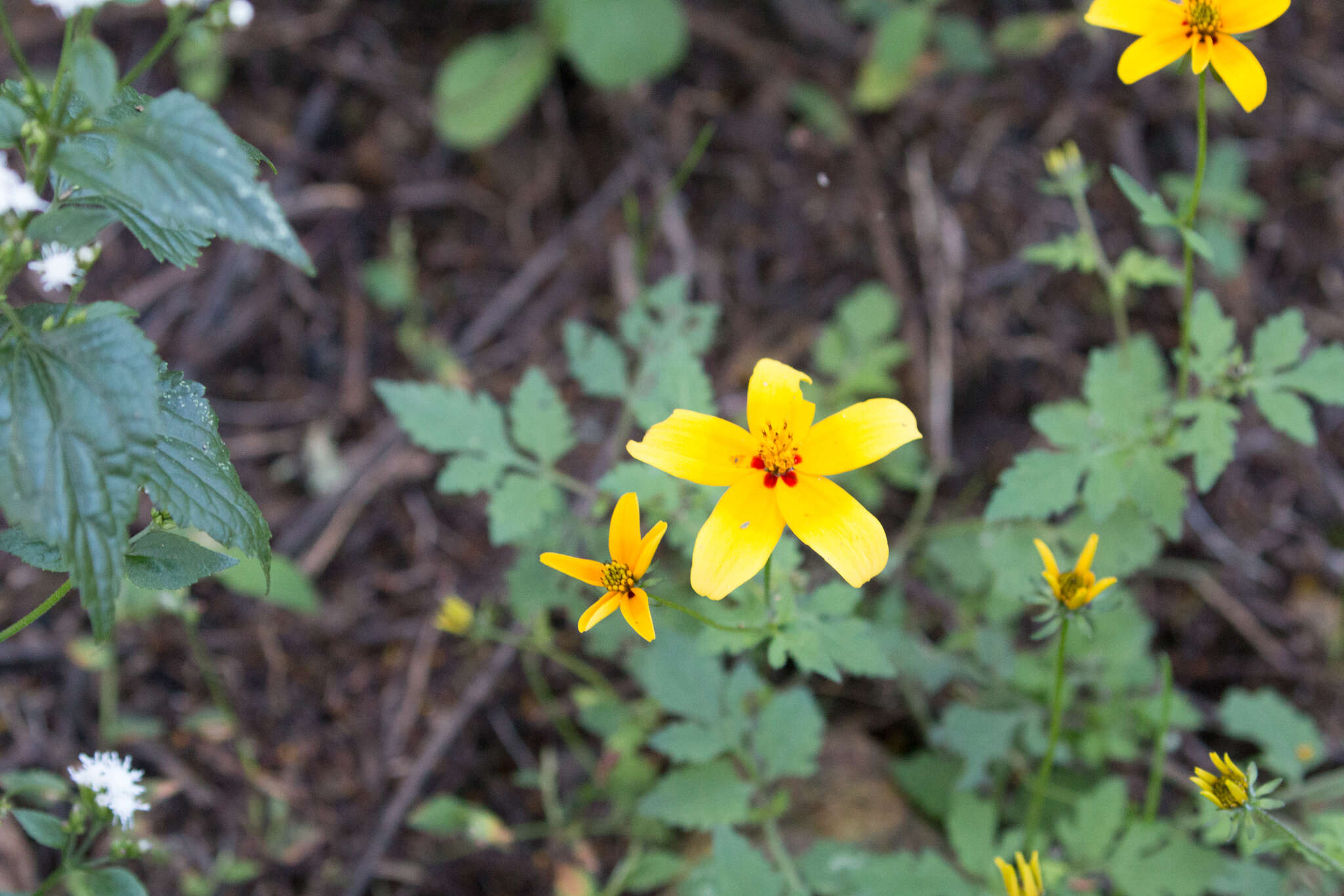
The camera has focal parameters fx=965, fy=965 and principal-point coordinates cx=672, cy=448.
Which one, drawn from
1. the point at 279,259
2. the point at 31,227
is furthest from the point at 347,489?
the point at 31,227

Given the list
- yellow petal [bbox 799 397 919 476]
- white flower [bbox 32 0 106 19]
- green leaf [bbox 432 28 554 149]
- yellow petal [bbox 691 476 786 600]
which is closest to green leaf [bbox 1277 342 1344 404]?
yellow petal [bbox 799 397 919 476]

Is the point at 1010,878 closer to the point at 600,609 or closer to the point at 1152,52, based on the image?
the point at 600,609

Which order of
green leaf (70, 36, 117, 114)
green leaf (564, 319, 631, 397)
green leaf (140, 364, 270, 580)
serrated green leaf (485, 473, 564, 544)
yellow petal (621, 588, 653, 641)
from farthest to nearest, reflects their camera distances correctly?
green leaf (564, 319, 631, 397) < serrated green leaf (485, 473, 564, 544) < yellow petal (621, 588, 653, 641) < green leaf (140, 364, 270, 580) < green leaf (70, 36, 117, 114)

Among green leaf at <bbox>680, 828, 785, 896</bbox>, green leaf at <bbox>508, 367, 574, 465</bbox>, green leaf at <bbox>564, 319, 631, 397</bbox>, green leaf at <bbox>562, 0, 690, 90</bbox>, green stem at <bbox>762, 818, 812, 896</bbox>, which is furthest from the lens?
green leaf at <bbox>562, 0, 690, 90</bbox>

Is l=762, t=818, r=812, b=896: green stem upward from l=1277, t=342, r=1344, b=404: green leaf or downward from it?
downward

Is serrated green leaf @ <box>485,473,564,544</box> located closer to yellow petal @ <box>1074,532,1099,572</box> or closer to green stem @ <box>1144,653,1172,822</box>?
yellow petal @ <box>1074,532,1099,572</box>

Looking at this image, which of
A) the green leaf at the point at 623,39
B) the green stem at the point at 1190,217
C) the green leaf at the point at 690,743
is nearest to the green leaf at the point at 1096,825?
the green leaf at the point at 690,743
